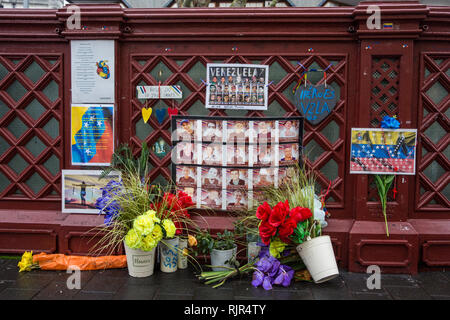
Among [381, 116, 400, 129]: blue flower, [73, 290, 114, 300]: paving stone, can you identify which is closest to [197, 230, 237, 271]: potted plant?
[73, 290, 114, 300]: paving stone

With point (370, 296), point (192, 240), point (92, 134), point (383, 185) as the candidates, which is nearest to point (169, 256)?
point (192, 240)

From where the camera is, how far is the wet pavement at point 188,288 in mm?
3670

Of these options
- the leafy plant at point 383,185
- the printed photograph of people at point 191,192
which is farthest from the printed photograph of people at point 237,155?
the leafy plant at point 383,185

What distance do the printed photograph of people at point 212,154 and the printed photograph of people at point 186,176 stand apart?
0.67 ft

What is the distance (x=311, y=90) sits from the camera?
4.57m

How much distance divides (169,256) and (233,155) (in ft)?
4.90

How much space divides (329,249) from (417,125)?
2.05 meters

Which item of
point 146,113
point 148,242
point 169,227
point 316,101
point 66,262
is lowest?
point 66,262

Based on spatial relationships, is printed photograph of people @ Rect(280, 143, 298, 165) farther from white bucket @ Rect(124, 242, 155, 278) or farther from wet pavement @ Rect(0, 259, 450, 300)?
white bucket @ Rect(124, 242, 155, 278)

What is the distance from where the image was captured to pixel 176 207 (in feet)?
14.3

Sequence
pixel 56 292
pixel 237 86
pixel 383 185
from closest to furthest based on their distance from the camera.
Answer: pixel 56 292 < pixel 383 185 < pixel 237 86

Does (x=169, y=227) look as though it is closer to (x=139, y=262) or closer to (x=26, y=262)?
(x=139, y=262)

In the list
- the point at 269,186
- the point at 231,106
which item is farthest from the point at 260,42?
the point at 269,186

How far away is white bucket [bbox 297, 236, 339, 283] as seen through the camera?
3.79 m
